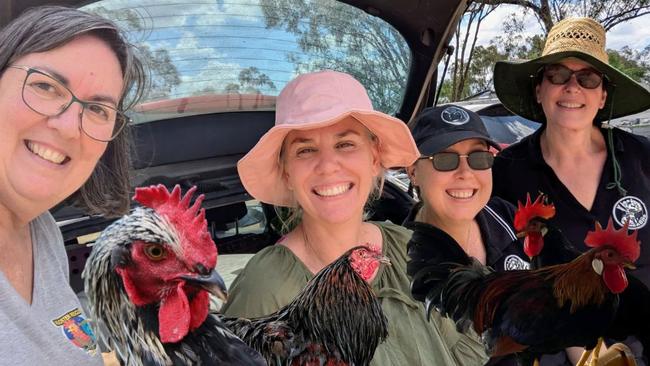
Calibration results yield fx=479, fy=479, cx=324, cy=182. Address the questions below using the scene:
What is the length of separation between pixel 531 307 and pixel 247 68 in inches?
63.8

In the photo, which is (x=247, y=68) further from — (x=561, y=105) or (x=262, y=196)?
(x=561, y=105)

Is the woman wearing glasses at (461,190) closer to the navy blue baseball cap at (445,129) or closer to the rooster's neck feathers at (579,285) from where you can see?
the navy blue baseball cap at (445,129)

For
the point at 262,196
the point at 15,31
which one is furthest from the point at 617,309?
the point at 15,31

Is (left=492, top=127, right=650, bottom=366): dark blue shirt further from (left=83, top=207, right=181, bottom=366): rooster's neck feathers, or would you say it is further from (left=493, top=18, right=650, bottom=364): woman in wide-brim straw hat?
(left=83, top=207, right=181, bottom=366): rooster's neck feathers

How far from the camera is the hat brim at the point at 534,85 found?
2032 millimetres

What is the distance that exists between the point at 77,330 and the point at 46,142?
48 centimetres

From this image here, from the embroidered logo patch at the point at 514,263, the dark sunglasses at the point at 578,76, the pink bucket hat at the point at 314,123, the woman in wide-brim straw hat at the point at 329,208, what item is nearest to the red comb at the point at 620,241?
the embroidered logo patch at the point at 514,263

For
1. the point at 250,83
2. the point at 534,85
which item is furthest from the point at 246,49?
the point at 534,85

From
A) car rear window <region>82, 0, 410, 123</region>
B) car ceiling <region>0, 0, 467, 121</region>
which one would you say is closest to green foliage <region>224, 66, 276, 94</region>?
car rear window <region>82, 0, 410, 123</region>

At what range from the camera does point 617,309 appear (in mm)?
1322

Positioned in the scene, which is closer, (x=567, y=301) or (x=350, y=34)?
(x=567, y=301)

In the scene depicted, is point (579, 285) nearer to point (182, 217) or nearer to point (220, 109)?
point (182, 217)

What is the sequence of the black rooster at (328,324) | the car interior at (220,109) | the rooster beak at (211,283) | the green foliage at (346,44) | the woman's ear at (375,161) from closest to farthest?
the rooster beak at (211,283), the black rooster at (328,324), the woman's ear at (375,161), the car interior at (220,109), the green foliage at (346,44)

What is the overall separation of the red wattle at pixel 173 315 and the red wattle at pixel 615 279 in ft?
3.65
